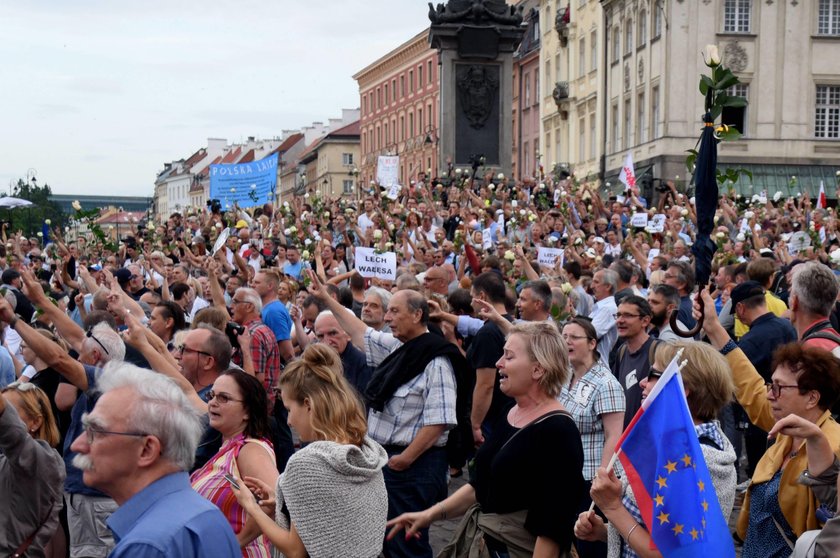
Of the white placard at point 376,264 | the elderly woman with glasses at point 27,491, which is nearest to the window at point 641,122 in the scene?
the white placard at point 376,264

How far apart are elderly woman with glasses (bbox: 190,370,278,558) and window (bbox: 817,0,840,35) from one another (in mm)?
49065

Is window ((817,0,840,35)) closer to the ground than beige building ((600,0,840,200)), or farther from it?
farther from it

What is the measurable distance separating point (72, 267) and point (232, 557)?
14860 millimetres

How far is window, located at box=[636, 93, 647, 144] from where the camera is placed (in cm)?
5359

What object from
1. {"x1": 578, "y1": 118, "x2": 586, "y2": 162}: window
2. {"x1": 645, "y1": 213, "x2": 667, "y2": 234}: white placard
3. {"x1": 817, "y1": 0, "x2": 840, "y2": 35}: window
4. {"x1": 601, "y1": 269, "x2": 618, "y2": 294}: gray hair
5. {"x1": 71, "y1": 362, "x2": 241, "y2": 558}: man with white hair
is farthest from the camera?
{"x1": 578, "y1": 118, "x2": 586, "y2": 162}: window

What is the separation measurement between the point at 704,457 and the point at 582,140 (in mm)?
60263

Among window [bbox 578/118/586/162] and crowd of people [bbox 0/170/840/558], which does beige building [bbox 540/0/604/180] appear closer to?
window [bbox 578/118/586/162]

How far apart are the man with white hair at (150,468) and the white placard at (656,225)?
15.1 metres

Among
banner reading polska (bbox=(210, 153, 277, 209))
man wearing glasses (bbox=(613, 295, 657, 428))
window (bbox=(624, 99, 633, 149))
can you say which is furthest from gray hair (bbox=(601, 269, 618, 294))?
window (bbox=(624, 99, 633, 149))

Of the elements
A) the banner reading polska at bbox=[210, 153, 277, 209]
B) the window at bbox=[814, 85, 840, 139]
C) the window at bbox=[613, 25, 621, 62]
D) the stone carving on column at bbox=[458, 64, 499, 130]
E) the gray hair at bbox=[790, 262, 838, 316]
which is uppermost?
the window at bbox=[613, 25, 621, 62]

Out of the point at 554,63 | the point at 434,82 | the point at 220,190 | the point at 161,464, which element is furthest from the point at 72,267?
the point at 434,82

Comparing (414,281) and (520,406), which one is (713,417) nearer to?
(520,406)

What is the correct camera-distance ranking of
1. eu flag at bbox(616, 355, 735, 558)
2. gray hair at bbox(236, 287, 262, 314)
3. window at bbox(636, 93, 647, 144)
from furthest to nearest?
window at bbox(636, 93, 647, 144) → gray hair at bbox(236, 287, 262, 314) → eu flag at bbox(616, 355, 735, 558)

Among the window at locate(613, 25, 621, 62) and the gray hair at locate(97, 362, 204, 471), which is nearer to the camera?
the gray hair at locate(97, 362, 204, 471)
